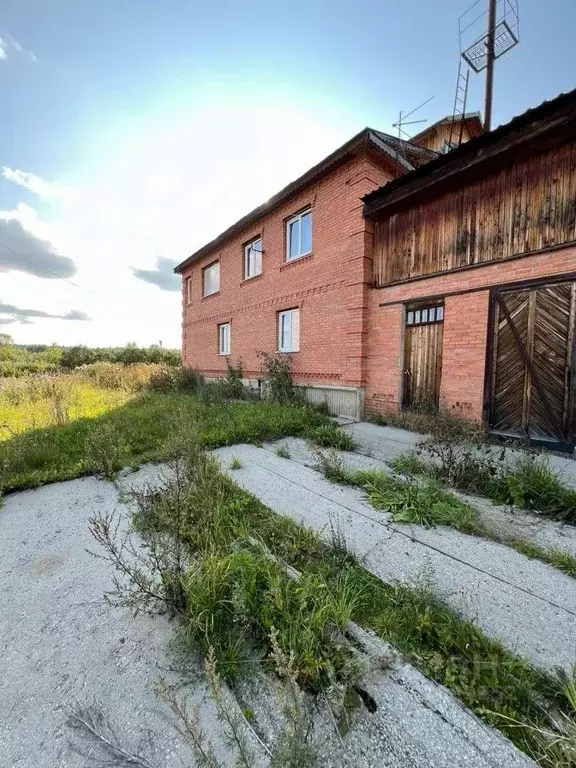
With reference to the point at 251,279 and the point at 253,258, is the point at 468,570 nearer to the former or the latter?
the point at 251,279

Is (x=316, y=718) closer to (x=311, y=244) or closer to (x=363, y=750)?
(x=363, y=750)

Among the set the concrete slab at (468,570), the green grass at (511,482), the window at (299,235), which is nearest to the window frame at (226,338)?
the window at (299,235)

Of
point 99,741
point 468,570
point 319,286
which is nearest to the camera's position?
point 99,741

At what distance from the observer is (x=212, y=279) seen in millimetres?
14523

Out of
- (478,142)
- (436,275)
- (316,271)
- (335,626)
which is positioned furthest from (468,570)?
(316,271)

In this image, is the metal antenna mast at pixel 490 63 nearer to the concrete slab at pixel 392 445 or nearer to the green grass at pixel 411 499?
the concrete slab at pixel 392 445

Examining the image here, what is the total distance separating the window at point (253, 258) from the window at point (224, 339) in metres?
2.27

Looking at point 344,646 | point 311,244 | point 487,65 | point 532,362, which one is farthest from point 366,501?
point 487,65

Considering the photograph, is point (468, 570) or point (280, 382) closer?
point (468, 570)

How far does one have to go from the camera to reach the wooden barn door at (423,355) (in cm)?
681

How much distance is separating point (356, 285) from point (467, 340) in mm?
2836

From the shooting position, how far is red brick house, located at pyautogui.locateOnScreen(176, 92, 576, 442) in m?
5.27

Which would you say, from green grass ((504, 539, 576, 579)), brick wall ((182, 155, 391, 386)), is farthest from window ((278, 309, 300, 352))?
green grass ((504, 539, 576, 579))

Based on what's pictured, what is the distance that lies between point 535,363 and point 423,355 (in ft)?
6.52
